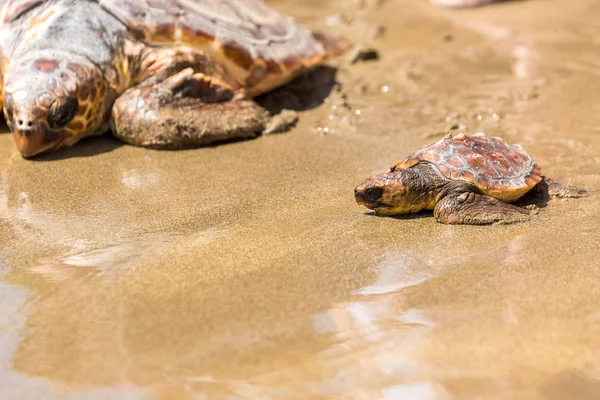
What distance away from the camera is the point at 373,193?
118 inches

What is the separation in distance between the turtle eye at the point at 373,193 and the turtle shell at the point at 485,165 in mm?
253

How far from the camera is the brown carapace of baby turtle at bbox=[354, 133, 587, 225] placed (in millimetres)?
2980

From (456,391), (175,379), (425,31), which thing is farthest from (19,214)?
(425,31)

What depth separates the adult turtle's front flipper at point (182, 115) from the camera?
3.96m

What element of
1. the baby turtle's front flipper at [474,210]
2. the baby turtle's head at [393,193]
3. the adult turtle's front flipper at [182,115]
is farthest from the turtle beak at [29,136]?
the baby turtle's front flipper at [474,210]

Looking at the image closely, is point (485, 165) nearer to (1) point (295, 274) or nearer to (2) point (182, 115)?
(1) point (295, 274)

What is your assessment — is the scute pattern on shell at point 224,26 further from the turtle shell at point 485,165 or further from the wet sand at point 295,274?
the turtle shell at point 485,165

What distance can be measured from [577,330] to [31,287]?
203 centimetres

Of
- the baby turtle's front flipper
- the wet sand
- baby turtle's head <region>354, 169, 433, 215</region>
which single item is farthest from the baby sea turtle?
the baby turtle's front flipper

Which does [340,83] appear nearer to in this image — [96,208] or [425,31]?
[425,31]

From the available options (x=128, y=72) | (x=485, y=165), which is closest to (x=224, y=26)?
(x=128, y=72)

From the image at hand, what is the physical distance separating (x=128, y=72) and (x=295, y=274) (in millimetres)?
2247

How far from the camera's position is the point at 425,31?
5.98m

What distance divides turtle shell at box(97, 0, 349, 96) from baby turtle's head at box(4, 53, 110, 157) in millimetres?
508
